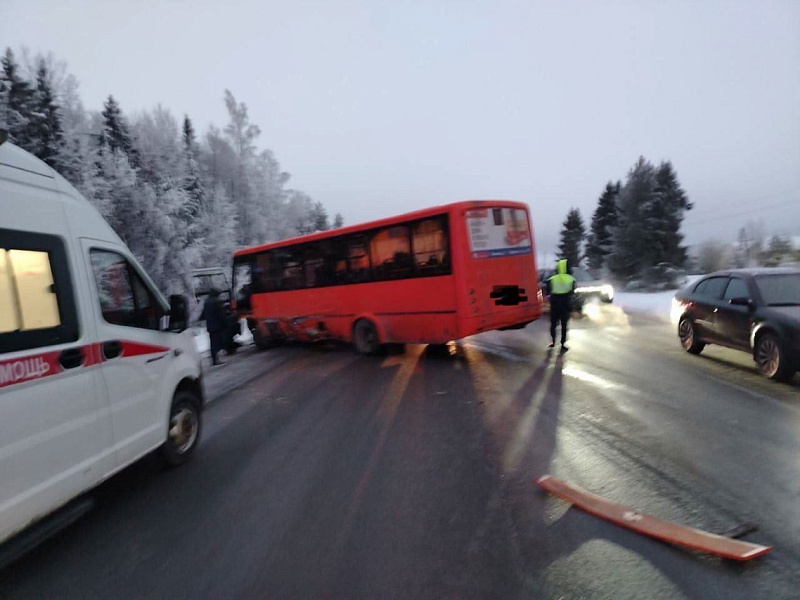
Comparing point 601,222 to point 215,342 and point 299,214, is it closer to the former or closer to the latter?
point 299,214

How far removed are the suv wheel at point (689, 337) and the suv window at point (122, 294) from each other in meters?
8.70

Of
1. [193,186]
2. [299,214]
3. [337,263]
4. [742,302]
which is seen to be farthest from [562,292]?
[299,214]

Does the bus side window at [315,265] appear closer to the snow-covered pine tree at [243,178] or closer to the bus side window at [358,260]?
the bus side window at [358,260]

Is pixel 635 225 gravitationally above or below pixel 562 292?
above

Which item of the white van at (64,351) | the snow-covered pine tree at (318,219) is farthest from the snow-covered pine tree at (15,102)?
the snow-covered pine tree at (318,219)

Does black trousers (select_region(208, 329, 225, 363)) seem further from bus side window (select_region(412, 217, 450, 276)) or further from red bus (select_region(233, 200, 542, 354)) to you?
bus side window (select_region(412, 217, 450, 276))

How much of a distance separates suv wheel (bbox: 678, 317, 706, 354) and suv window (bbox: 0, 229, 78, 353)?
9305mm

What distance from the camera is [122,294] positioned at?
12.8ft

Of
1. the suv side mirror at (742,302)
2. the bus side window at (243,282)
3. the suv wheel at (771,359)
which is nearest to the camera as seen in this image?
the suv wheel at (771,359)

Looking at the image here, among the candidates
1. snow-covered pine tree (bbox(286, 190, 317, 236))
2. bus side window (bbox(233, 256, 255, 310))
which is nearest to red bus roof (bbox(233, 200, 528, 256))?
bus side window (bbox(233, 256, 255, 310))

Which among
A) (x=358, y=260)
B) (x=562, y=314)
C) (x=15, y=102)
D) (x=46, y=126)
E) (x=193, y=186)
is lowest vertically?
(x=562, y=314)

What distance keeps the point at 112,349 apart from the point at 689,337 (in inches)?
362

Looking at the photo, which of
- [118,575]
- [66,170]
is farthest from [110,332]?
[66,170]

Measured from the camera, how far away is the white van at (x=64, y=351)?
2.70m
